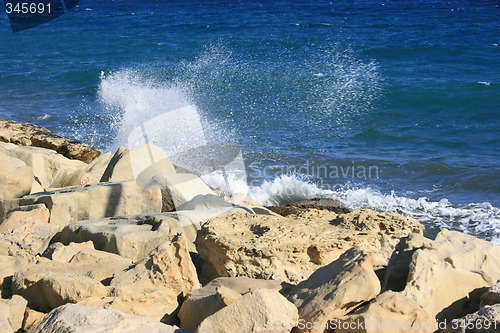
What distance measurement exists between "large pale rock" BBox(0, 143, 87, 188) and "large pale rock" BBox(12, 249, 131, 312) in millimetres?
2197

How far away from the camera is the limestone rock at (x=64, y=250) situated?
3986 mm

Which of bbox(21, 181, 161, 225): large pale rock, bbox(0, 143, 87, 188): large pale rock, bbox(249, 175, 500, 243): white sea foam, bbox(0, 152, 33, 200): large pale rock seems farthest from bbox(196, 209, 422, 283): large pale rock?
bbox(249, 175, 500, 243): white sea foam

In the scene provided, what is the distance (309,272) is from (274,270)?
22 centimetres

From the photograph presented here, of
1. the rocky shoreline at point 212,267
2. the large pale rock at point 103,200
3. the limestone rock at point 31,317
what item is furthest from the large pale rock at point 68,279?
the large pale rock at point 103,200

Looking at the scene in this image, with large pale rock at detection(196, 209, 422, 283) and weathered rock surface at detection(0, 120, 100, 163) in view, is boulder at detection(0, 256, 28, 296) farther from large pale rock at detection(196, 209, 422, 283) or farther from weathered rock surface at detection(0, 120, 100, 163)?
weathered rock surface at detection(0, 120, 100, 163)

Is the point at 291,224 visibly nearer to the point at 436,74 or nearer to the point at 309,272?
the point at 309,272

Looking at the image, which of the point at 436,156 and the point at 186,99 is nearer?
the point at 436,156

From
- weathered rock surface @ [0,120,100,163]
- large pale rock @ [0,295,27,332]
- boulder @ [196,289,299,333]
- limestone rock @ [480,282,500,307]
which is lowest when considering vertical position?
weathered rock surface @ [0,120,100,163]

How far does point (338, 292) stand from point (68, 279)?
57.0 inches

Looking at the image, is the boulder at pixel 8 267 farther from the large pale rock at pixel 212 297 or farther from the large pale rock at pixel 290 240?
the large pale rock at pixel 212 297

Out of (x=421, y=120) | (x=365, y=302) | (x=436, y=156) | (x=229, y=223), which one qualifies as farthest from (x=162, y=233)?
(x=421, y=120)

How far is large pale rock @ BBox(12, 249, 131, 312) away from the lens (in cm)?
322

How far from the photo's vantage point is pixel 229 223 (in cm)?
407

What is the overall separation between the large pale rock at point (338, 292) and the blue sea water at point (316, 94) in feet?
15.7
